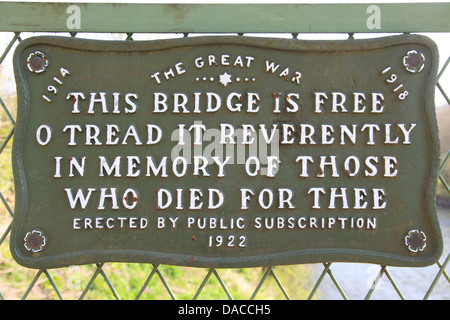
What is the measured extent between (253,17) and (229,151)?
74 cm

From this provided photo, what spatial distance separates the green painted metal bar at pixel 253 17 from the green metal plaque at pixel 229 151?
0.11 meters

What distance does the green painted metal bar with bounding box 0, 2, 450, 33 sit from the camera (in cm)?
185

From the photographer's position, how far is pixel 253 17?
73.1 inches

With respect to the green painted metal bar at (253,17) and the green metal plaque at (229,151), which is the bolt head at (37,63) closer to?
the green metal plaque at (229,151)

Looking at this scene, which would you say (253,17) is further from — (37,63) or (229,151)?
(37,63)

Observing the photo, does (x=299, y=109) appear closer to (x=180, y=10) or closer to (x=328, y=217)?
(x=328, y=217)

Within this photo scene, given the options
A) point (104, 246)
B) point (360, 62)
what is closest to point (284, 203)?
point (360, 62)

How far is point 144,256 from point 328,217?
3.16 ft

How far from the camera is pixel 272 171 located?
1781 mm

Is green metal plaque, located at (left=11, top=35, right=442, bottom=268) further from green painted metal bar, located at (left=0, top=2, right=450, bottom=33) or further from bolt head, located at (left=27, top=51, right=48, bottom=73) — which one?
green painted metal bar, located at (left=0, top=2, right=450, bottom=33)

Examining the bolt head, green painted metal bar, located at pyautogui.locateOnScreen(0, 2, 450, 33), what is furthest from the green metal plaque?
green painted metal bar, located at pyautogui.locateOnScreen(0, 2, 450, 33)

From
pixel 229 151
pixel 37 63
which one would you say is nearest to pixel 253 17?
pixel 229 151

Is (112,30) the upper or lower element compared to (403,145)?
upper

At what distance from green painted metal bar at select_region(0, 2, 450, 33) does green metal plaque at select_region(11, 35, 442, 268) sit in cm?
11
